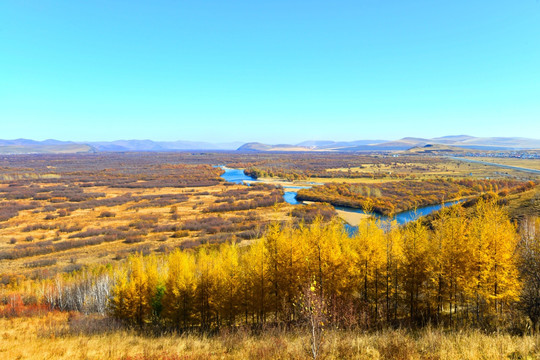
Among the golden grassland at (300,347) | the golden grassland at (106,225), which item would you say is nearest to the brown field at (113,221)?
the golden grassland at (106,225)

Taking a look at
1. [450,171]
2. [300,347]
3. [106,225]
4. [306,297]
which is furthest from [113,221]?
[450,171]

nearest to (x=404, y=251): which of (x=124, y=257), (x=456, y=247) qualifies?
(x=456, y=247)

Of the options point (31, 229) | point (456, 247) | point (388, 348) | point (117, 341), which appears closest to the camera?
point (388, 348)

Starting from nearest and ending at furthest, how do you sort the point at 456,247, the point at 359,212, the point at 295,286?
the point at 456,247 < the point at 295,286 < the point at 359,212

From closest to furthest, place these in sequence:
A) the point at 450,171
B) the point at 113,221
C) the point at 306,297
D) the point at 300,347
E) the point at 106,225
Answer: the point at 306,297 → the point at 300,347 → the point at 106,225 → the point at 113,221 → the point at 450,171

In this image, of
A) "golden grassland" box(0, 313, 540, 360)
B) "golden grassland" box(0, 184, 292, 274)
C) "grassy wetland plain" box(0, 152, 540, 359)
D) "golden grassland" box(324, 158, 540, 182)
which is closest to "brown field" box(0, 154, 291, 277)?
"golden grassland" box(0, 184, 292, 274)

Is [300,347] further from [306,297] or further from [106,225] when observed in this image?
[106,225]

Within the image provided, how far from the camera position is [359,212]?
244ft

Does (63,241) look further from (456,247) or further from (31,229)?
(456,247)

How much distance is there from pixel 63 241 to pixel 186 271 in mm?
44331

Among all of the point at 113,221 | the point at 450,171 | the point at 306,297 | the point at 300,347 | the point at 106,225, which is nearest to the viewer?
the point at 306,297

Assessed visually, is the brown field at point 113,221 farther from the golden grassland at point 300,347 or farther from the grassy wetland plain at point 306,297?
the golden grassland at point 300,347

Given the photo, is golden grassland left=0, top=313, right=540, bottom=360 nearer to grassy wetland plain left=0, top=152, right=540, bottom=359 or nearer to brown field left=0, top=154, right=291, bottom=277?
grassy wetland plain left=0, top=152, right=540, bottom=359

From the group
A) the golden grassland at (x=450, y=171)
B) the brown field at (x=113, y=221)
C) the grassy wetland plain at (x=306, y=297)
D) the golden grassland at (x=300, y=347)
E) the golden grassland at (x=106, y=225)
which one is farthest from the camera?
the golden grassland at (x=450, y=171)
